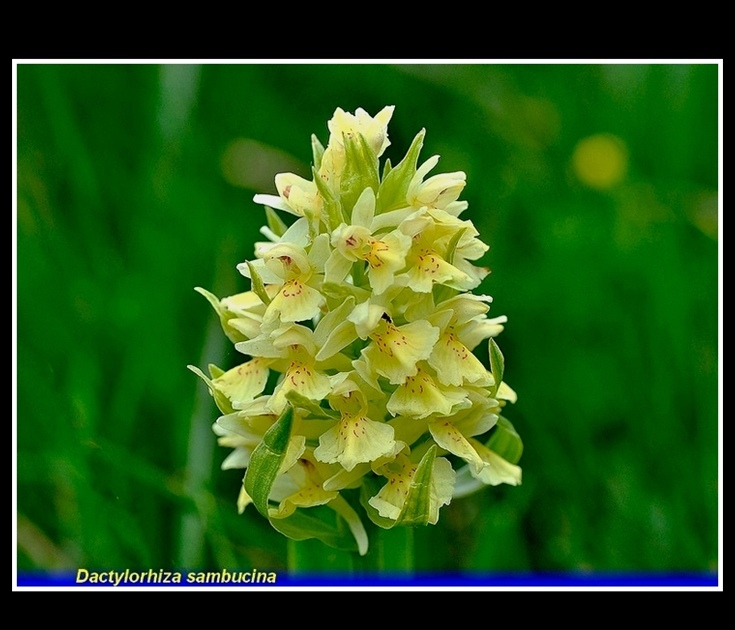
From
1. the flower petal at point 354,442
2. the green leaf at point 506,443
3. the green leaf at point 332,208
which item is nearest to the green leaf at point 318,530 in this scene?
the flower petal at point 354,442

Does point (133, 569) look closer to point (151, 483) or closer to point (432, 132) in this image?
point (151, 483)

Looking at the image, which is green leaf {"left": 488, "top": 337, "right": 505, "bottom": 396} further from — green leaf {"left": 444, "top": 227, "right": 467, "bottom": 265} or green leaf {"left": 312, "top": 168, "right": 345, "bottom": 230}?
green leaf {"left": 312, "top": 168, "right": 345, "bottom": 230}

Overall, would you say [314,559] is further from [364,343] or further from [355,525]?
[364,343]

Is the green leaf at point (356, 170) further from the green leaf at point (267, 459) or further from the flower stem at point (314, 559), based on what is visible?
the flower stem at point (314, 559)

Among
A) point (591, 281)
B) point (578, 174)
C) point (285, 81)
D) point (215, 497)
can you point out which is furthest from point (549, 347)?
point (285, 81)

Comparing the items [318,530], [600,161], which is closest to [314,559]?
[318,530]

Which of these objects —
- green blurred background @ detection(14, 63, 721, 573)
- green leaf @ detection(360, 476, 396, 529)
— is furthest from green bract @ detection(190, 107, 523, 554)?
green blurred background @ detection(14, 63, 721, 573)
